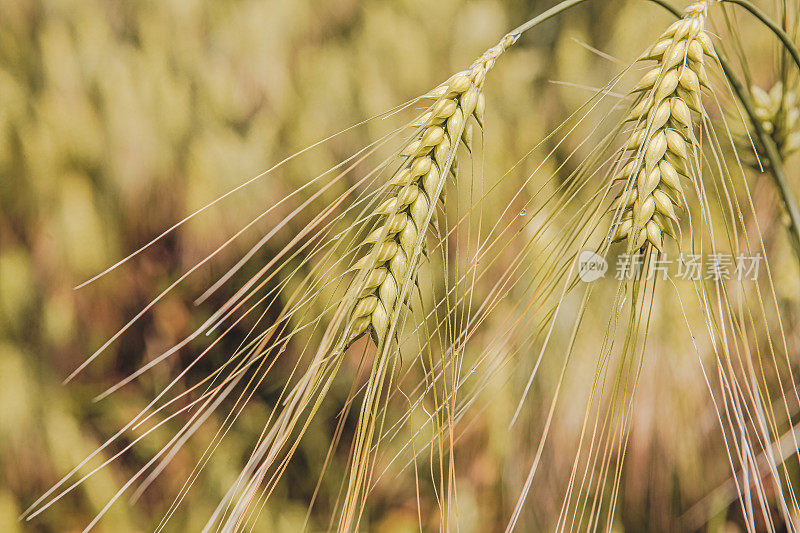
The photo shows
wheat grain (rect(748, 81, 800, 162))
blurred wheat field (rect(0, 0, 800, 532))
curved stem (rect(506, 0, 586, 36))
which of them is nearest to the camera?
curved stem (rect(506, 0, 586, 36))

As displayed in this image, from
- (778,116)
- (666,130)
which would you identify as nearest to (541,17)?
(666,130)

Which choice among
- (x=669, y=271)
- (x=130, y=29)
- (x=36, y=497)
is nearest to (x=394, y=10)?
(x=130, y=29)

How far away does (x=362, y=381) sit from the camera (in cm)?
59

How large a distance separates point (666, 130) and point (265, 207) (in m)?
0.42

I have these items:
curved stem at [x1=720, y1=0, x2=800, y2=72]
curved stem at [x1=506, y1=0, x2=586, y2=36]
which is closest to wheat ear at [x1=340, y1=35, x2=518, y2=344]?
curved stem at [x1=506, y1=0, x2=586, y2=36]

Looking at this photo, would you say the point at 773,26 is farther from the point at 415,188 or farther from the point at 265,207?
the point at 265,207

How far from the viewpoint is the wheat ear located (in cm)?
28

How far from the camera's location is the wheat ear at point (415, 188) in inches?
10.9

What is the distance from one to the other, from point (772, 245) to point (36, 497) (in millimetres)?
881

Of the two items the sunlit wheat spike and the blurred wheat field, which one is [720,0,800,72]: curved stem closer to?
the sunlit wheat spike

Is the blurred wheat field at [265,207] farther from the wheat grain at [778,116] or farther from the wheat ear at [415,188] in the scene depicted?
the wheat ear at [415,188]

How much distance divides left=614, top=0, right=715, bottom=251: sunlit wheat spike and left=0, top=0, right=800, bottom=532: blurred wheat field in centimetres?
25

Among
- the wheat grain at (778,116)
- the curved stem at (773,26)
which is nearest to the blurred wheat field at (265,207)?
the wheat grain at (778,116)

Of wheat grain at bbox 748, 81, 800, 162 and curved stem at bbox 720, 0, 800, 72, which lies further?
wheat grain at bbox 748, 81, 800, 162
